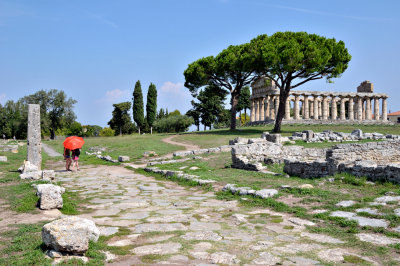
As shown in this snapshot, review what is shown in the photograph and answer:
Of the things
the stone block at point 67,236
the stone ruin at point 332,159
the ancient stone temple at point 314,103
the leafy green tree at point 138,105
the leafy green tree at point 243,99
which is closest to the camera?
the stone block at point 67,236

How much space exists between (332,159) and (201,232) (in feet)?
23.9

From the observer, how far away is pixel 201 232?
541 centimetres

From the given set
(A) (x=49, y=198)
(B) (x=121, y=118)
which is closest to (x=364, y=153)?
(A) (x=49, y=198)

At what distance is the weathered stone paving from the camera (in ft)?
14.1

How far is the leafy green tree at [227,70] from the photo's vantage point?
3497cm

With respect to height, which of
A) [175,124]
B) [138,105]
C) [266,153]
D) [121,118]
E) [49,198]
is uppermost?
[138,105]

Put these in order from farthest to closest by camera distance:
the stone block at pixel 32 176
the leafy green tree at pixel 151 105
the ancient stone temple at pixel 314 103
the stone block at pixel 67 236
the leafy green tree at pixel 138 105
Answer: the leafy green tree at pixel 151 105 < the leafy green tree at pixel 138 105 < the ancient stone temple at pixel 314 103 < the stone block at pixel 32 176 < the stone block at pixel 67 236

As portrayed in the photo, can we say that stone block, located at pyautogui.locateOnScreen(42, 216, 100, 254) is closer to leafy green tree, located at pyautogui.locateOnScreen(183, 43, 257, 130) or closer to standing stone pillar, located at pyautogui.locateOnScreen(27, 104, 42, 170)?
standing stone pillar, located at pyautogui.locateOnScreen(27, 104, 42, 170)

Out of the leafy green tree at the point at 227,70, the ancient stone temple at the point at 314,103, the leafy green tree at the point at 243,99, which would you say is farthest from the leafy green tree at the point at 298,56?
the leafy green tree at the point at 243,99

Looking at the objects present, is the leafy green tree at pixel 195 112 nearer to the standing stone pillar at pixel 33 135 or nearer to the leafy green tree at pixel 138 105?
the leafy green tree at pixel 138 105

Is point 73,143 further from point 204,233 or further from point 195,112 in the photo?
point 195,112

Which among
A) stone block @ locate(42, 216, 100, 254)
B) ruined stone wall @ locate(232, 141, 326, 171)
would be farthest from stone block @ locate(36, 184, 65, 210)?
ruined stone wall @ locate(232, 141, 326, 171)

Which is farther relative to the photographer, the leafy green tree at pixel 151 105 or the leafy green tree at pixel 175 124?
the leafy green tree at pixel 151 105

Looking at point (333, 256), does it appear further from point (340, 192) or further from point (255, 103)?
point (255, 103)
